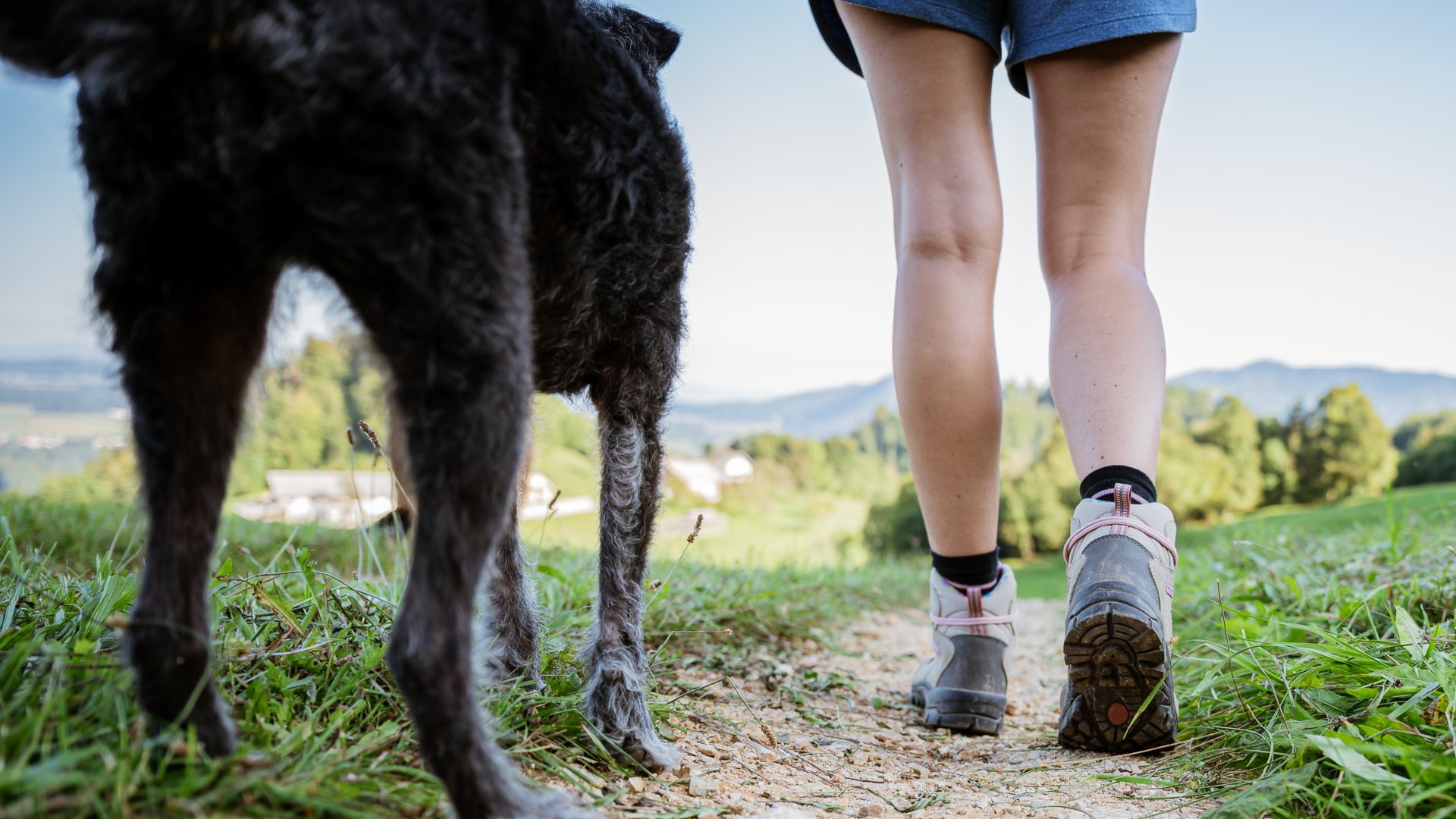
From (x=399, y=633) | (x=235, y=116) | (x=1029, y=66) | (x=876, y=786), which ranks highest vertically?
(x=1029, y=66)

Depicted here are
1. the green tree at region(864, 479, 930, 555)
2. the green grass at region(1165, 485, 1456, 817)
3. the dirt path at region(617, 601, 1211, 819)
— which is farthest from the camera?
the green tree at region(864, 479, 930, 555)

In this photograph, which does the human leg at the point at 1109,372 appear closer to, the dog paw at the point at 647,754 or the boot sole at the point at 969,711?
the boot sole at the point at 969,711

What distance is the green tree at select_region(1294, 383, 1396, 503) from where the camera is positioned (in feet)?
82.4

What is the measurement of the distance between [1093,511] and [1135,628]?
324mm

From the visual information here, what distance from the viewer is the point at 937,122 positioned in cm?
229

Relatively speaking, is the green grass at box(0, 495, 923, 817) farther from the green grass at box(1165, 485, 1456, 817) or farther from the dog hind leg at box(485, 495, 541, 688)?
the green grass at box(1165, 485, 1456, 817)

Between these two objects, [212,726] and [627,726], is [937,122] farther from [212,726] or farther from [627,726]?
[212,726]

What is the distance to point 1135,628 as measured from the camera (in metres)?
1.90

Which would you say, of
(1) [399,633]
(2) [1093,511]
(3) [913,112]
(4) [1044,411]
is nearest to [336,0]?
(1) [399,633]

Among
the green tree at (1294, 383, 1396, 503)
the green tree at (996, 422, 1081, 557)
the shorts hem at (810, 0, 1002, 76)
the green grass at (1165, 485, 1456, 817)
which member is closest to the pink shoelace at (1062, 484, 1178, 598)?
the green grass at (1165, 485, 1456, 817)

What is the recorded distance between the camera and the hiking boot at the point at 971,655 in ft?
7.93

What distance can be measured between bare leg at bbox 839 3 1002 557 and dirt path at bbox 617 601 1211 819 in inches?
25.9

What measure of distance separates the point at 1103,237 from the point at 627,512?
1.53m

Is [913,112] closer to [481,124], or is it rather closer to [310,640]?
[481,124]
